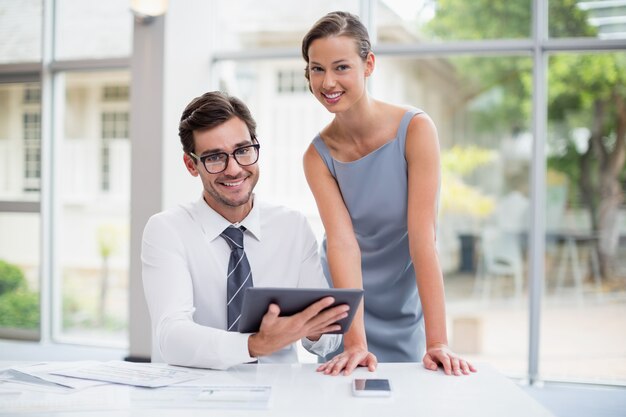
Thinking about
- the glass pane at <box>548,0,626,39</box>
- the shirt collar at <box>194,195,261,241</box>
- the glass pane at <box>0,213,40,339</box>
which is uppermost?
the glass pane at <box>548,0,626,39</box>

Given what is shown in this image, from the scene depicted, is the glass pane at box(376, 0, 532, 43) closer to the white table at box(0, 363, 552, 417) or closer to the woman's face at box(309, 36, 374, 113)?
the woman's face at box(309, 36, 374, 113)

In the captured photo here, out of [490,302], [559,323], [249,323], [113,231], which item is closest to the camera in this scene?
[249,323]

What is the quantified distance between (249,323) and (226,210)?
1.82ft

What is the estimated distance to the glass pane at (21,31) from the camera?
4.94 meters

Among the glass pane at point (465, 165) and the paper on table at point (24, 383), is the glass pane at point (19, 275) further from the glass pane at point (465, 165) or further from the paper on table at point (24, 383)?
the paper on table at point (24, 383)

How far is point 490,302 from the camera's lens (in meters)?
4.81

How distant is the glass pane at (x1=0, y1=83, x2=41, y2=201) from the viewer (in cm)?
511

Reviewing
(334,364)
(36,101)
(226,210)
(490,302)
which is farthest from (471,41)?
(36,101)

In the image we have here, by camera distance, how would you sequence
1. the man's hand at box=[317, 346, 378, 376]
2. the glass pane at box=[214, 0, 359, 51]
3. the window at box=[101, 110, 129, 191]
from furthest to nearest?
1. the window at box=[101, 110, 129, 191]
2. the glass pane at box=[214, 0, 359, 51]
3. the man's hand at box=[317, 346, 378, 376]

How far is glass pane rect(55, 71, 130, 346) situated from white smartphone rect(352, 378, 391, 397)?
398 cm

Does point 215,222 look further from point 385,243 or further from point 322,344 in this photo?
point 385,243

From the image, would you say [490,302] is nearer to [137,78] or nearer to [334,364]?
[137,78]

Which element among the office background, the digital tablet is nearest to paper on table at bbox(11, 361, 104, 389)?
the digital tablet

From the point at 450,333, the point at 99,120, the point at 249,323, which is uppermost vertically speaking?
the point at 99,120
